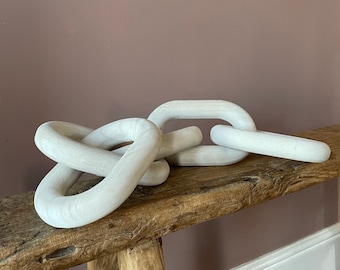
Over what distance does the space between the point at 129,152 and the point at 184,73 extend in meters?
0.42

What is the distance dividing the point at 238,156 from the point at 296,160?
87mm

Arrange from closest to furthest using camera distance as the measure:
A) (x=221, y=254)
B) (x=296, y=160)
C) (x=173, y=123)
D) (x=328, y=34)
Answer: (x=296, y=160) < (x=173, y=123) < (x=221, y=254) < (x=328, y=34)

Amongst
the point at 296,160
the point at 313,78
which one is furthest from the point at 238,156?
the point at 313,78

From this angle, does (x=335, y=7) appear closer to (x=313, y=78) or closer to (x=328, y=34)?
(x=328, y=34)

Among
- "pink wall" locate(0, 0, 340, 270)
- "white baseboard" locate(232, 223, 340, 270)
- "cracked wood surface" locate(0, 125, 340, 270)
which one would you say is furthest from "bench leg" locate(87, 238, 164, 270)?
"white baseboard" locate(232, 223, 340, 270)

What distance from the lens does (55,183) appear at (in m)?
0.54

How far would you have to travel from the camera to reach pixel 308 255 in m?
1.16

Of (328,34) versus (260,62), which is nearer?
(260,62)

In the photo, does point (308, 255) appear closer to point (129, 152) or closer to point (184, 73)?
point (184, 73)

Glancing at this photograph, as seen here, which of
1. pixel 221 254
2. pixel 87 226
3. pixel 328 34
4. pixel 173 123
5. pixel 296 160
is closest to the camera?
pixel 87 226

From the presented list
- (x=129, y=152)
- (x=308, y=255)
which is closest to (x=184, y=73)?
(x=129, y=152)

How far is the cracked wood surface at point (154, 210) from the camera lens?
47cm

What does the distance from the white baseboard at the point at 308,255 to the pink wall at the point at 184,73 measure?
2 cm

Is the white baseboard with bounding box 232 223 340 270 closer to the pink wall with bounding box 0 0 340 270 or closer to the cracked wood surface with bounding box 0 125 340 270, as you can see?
the pink wall with bounding box 0 0 340 270
